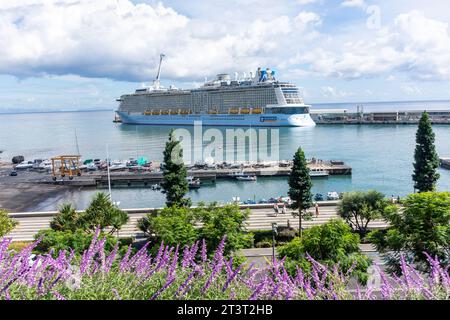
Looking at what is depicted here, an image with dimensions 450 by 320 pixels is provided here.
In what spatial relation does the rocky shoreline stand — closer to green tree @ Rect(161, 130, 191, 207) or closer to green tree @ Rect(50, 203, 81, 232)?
green tree @ Rect(50, 203, 81, 232)

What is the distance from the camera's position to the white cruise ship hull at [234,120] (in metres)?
63.1

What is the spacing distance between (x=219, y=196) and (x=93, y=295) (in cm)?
2281

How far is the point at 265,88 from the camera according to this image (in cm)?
6619

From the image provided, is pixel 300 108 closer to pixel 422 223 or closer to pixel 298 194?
pixel 298 194

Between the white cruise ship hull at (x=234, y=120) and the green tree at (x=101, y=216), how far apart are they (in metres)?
52.4

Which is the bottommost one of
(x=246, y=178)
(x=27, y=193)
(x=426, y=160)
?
(x=27, y=193)

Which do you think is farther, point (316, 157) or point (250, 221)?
point (316, 157)

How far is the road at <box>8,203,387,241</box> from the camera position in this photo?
47.9 feet

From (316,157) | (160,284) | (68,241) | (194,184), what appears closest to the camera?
(160,284)

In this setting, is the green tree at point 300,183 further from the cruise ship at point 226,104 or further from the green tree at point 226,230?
the cruise ship at point 226,104

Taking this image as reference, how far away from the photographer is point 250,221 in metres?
15.6

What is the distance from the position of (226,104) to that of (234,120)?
410cm

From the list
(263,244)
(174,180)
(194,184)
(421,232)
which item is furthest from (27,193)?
(421,232)

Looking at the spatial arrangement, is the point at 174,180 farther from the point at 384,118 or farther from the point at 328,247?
the point at 384,118
